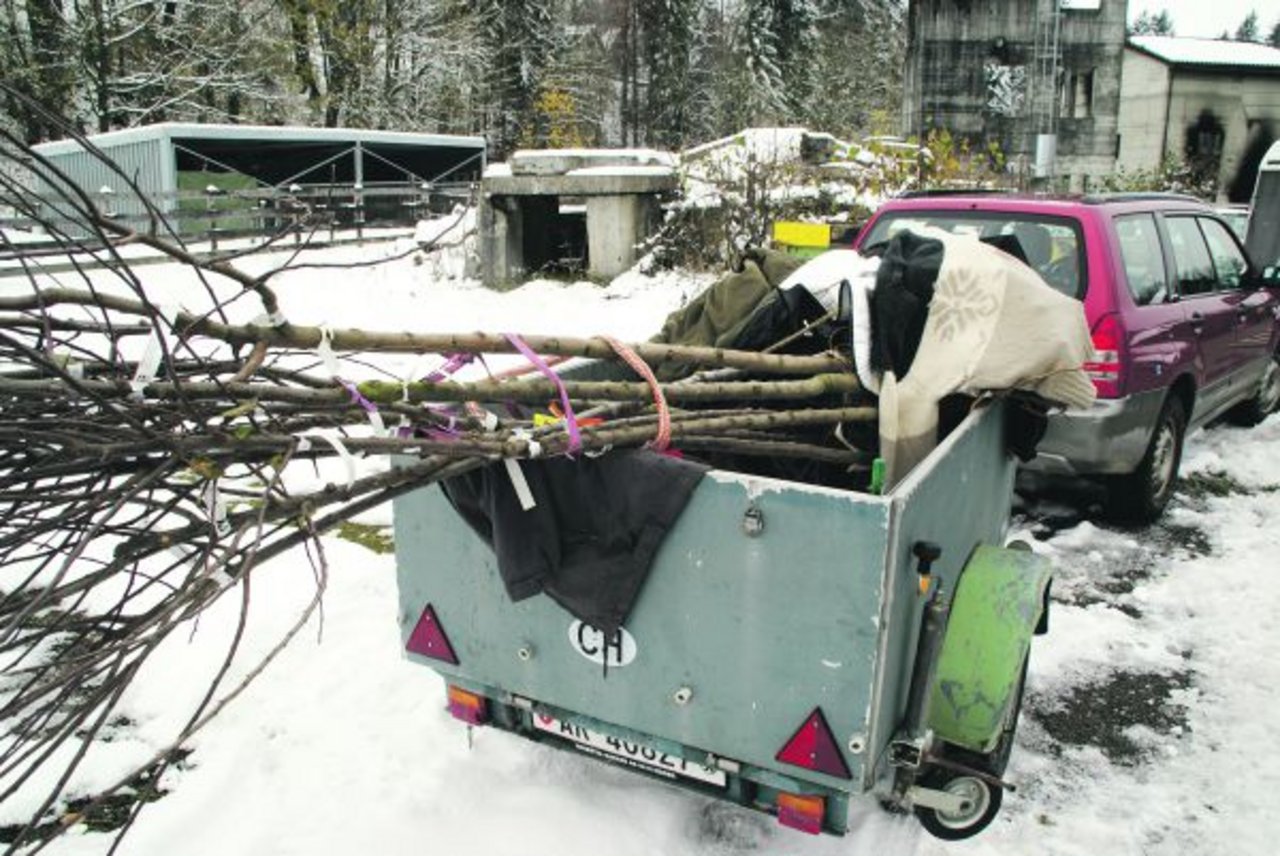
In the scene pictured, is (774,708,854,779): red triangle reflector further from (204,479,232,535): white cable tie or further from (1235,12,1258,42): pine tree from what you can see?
(1235,12,1258,42): pine tree

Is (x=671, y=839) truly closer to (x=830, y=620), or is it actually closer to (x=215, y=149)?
(x=830, y=620)

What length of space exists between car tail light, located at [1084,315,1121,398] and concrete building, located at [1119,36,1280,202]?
140 ft

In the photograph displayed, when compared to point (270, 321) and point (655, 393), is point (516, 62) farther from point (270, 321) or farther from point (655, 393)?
point (270, 321)

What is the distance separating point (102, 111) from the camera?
87.4ft

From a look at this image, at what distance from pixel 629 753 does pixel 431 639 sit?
0.73m

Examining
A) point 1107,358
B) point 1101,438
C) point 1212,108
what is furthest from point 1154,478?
point 1212,108

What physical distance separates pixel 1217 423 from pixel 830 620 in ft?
25.4

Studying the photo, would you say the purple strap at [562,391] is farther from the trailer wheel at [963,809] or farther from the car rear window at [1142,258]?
the car rear window at [1142,258]

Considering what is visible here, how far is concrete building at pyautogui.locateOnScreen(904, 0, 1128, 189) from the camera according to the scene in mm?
43125

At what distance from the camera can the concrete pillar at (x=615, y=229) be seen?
13.8 m

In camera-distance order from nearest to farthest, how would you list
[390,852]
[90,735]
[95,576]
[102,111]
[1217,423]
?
1. [90,735]
2. [95,576]
3. [390,852]
4. [1217,423]
5. [102,111]

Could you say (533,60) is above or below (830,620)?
above

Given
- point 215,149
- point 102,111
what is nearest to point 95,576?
point 215,149

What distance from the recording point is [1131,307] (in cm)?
532
